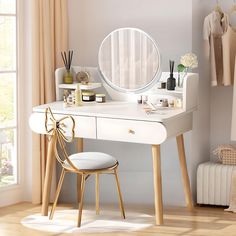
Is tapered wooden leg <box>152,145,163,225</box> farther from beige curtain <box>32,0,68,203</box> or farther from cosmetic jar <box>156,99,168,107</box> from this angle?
beige curtain <box>32,0,68,203</box>

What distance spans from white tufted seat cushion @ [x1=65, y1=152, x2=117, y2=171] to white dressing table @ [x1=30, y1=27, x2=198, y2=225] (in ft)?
0.46

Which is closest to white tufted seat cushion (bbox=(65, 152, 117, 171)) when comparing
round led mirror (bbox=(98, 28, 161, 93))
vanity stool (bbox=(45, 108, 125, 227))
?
vanity stool (bbox=(45, 108, 125, 227))

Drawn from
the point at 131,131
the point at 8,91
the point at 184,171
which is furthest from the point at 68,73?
the point at 184,171

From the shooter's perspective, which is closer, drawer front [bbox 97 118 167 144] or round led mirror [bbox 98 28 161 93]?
drawer front [bbox 97 118 167 144]

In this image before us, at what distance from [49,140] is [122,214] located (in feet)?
2.45

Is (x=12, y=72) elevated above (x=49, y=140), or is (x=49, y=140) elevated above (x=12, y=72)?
(x=12, y=72)

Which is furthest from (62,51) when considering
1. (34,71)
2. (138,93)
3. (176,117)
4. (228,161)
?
(228,161)

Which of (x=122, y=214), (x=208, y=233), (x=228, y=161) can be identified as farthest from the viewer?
(x=228, y=161)

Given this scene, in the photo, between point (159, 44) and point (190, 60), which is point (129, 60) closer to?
point (159, 44)

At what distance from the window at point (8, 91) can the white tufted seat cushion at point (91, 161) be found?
0.73 meters

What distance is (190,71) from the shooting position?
17.2 feet

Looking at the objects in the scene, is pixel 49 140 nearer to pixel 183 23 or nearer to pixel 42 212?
pixel 42 212

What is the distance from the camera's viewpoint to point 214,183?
17.4 feet

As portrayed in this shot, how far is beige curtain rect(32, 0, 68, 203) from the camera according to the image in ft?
17.3
